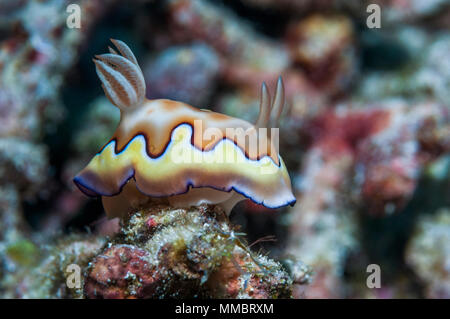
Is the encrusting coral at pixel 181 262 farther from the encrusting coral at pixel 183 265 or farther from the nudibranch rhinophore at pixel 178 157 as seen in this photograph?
the nudibranch rhinophore at pixel 178 157

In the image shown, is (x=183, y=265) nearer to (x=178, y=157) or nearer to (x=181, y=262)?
(x=181, y=262)

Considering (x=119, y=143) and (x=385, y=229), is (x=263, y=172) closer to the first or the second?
(x=119, y=143)

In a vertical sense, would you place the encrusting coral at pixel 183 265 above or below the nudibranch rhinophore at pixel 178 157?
below

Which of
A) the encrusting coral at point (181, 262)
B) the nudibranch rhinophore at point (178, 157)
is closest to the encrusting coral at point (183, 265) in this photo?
the encrusting coral at point (181, 262)

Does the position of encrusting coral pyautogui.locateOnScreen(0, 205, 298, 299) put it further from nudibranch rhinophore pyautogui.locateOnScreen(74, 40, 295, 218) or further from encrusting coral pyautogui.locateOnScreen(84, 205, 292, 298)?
nudibranch rhinophore pyautogui.locateOnScreen(74, 40, 295, 218)

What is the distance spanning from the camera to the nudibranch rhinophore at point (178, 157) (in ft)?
5.79

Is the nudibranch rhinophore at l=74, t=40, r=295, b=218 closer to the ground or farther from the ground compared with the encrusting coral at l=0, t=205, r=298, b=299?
farther from the ground

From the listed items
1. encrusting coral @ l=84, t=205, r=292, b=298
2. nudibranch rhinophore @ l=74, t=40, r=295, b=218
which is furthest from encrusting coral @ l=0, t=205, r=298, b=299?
nudibranch rhinophore @ l=74, t=40, r=295, b=218

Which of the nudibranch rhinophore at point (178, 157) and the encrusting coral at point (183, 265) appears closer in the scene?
the encrusting coral at point (183, 265)

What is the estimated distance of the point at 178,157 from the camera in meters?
1.80

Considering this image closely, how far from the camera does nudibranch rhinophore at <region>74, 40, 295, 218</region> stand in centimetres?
176

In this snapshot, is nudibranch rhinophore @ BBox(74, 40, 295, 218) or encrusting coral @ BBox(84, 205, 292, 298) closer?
encrusting coral @ BBox(84, 205, 292, 298)

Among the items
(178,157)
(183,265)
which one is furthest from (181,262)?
(178,157)

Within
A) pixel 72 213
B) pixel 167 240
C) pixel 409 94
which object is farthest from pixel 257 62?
pixel 167 240
